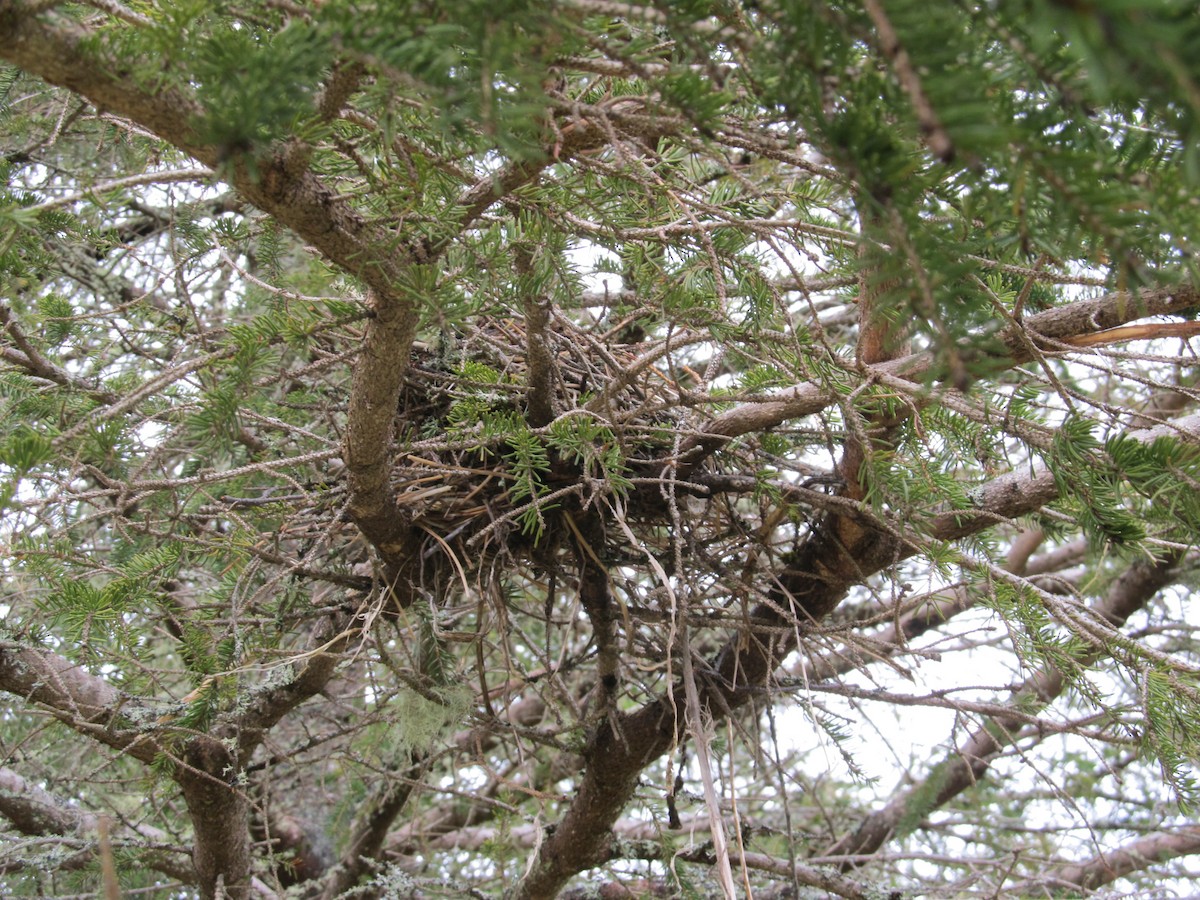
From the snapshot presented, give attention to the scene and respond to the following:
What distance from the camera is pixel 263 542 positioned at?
55.8 inches

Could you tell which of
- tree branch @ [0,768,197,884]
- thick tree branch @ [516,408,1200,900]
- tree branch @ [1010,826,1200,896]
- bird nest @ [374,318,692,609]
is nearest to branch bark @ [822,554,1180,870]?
tree branch @ [1010,826,1200,896]

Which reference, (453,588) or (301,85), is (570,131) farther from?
(453,588)

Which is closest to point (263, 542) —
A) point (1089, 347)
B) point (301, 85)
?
point (301, 85)

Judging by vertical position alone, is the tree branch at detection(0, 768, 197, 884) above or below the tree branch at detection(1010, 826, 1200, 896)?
above

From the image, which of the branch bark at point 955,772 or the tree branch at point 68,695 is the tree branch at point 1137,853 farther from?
A: the tree branch at point 68,695

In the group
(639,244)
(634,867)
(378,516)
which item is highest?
(639,244)

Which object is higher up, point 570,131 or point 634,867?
point 570,131

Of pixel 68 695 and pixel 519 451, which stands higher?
pixel 519 451

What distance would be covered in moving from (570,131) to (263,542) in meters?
0.89

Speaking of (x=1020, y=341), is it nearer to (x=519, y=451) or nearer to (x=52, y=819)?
(x=519, y=451)

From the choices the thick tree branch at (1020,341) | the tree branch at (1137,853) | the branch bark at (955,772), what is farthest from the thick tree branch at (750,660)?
the tree branch at (1137,853)

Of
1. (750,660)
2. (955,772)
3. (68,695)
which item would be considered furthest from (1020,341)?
(955,772)

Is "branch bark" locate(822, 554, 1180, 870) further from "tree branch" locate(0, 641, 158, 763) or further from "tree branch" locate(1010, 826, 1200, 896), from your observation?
"tree branch" locate(0, 641, 158, 763)

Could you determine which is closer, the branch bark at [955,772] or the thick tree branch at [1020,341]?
the thick tree branch at [1020,341]
